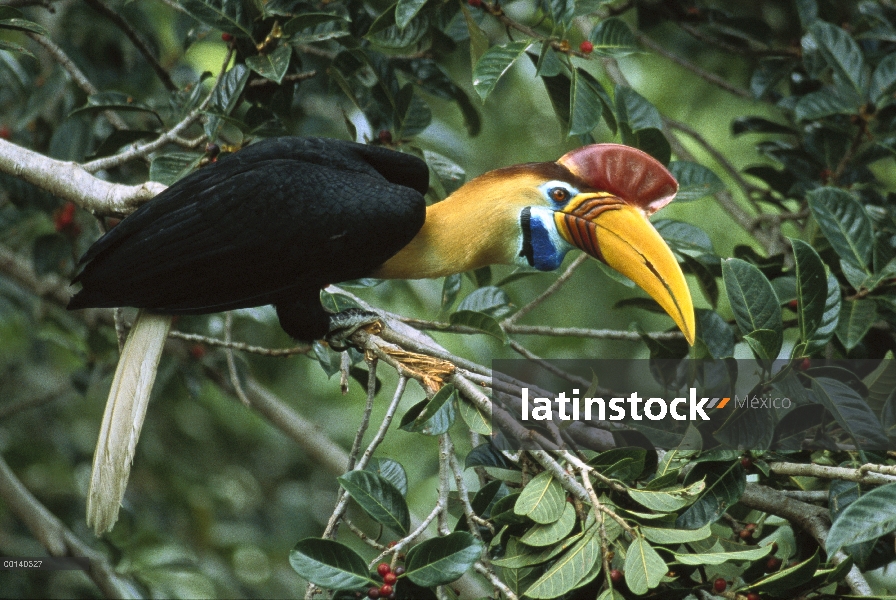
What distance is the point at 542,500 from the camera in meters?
1.59

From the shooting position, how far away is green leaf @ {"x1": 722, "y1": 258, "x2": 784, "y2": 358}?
1843mm

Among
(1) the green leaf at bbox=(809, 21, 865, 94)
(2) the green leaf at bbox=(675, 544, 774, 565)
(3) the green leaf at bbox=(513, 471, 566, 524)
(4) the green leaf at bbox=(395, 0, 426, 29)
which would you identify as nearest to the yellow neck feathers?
(4) the green leaf at bbox=(395, 0, 426, 29)

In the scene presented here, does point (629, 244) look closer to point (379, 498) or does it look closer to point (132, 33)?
point (379, 498)

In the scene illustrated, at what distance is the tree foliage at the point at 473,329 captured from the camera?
1.65m

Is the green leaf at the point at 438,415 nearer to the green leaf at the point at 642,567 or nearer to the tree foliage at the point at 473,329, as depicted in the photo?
the tree foliage at the point at 473,329

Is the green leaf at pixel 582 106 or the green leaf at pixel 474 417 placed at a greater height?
the green leaf at pixel 582 106

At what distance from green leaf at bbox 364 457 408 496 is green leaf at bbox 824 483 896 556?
30.9 inches

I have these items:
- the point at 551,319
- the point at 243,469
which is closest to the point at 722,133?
the point at 551,319

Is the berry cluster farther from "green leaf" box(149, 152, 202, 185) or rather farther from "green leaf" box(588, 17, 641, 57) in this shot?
"green leaf" box(588, 17, 641, 57)

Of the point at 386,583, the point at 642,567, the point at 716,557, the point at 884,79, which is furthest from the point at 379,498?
the point at 884,79

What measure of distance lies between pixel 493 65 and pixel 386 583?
1234 millimetres

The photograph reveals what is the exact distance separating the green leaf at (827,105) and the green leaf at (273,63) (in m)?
1.47

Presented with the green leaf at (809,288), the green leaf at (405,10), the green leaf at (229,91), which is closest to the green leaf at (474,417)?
the green leaf at (809,288)

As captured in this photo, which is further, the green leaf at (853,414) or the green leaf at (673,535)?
the green leaf at (853,414)
